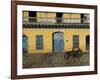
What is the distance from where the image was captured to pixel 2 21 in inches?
75.5

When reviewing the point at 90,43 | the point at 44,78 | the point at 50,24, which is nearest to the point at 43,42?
the point at 50,24

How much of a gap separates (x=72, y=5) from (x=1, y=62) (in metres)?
0.82

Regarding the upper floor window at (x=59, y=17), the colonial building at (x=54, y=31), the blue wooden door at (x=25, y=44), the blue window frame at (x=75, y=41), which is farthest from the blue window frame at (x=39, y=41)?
the blue window frame at (x=75, y=41)

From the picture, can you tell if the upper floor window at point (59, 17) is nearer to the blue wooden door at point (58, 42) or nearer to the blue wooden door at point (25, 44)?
the blue wooden door at point (58, 42)

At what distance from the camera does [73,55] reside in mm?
2121

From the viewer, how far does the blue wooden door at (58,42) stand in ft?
6.76

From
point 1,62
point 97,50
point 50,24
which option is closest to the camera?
point 1,62

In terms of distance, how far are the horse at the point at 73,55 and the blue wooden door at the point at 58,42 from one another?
0.08 metres

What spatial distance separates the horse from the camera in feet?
6.87

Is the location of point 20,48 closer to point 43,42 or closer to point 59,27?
point 43,42

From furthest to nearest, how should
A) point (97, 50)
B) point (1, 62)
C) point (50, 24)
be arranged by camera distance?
point (97, 50) < point (50, 24) < point (1, 62)

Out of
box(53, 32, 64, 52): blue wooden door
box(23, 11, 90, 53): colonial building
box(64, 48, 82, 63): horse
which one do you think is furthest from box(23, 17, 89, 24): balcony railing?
box(64, 48, 82, 63): horse

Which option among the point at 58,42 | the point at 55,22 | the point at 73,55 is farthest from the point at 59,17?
the point at 73,55

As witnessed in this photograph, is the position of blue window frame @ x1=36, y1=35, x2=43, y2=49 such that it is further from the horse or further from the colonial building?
the horse
